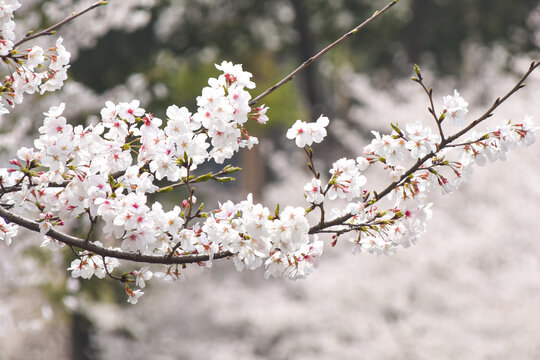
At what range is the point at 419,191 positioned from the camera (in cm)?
212

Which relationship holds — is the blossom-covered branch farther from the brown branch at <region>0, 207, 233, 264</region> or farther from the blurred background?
the blurred background

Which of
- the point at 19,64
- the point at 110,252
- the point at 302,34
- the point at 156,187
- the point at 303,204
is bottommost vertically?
the point at 110,252

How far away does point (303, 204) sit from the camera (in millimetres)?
10328

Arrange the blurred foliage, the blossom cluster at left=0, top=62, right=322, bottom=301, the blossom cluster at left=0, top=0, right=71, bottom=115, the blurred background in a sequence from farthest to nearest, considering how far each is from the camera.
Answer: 1. the blurred foliage
2. the blurred background
3. the blossom cluster at left=0, top=0, right=71, bottom=115
4. the blossom cluster at left=0, top=62, right=322, bottom=301

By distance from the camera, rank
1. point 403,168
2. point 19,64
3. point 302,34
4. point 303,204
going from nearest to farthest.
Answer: point 403,168 → point 19,64 → point 303,204 → point 302,34

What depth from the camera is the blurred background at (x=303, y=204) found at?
7559 mm

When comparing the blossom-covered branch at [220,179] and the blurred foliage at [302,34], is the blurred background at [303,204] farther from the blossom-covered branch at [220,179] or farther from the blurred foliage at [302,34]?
the blossom-covered branch at [220,179]

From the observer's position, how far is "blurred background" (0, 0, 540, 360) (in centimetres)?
756

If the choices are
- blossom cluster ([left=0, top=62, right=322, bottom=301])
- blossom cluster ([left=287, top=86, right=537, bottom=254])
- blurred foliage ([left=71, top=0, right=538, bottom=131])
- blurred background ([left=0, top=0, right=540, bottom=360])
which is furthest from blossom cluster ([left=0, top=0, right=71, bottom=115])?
blurred foliage ([left=71, top=0, right=538, bottom=131])

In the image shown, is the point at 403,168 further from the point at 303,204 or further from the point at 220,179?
the point at 303,204

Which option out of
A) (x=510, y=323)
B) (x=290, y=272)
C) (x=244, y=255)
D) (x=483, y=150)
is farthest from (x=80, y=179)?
(x=510, y=323)

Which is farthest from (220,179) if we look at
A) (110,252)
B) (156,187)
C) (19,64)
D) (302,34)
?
(302,34)

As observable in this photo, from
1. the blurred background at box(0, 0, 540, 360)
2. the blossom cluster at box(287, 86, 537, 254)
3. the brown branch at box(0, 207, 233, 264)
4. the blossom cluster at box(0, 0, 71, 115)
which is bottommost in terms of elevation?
the brown branch at box(0, 207, 233, 264)

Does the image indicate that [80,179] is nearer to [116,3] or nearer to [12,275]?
[12,275]
